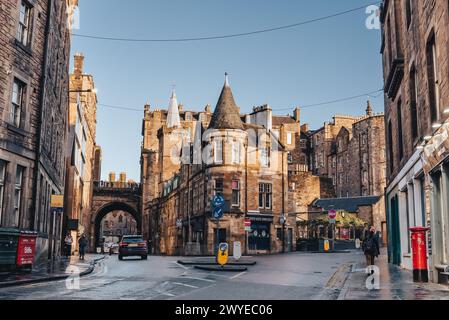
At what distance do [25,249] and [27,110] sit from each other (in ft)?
19.3

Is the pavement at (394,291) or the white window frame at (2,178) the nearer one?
the pavement at (394,291)

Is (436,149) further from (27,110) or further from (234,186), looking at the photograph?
(234,186)

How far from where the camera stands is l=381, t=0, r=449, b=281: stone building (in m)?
13.0

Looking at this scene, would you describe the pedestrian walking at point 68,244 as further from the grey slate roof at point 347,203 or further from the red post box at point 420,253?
the grey slate roof at point 347,203

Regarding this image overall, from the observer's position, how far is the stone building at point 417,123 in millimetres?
13031

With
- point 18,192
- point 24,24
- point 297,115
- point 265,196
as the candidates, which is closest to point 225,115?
point 265,196

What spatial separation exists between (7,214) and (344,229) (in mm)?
45262

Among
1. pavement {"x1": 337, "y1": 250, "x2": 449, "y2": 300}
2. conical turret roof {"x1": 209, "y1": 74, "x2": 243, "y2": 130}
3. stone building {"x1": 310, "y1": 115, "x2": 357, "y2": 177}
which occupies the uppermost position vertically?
stone building {"x1": 310, "y1": 115, "x2": 357, "y2": 177}

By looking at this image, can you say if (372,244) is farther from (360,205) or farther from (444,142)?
(360,205)

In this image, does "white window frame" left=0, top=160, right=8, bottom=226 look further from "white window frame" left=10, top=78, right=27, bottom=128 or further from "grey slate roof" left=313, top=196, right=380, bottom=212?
"grey slate roof" left=313, top=196, right=380, bottom=212

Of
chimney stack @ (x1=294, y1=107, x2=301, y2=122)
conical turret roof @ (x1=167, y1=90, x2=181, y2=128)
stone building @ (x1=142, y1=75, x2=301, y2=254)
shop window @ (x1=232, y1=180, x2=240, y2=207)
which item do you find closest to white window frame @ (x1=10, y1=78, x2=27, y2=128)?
stone building @ (x1=142, y1=75, x2=301, y2=254)

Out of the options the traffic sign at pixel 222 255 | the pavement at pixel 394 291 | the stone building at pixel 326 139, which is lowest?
the pavement at pixel 394 291

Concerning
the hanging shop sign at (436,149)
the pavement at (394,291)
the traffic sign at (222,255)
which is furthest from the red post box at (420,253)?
the traffic sign at (222,255)

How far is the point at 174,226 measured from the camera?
186ft
